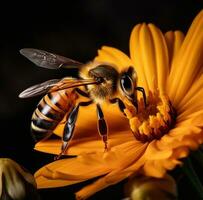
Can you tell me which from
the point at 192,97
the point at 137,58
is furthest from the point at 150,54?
the point at 192,97

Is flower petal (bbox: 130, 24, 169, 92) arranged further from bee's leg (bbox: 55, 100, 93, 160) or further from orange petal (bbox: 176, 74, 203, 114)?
bee's leg (bbox: 55, 100, 93, 160)

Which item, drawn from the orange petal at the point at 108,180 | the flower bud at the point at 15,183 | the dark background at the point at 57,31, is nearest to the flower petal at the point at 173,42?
the orange petal at the point at 108,180

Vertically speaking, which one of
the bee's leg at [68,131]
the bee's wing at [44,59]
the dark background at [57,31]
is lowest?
the dark background at [57,31]

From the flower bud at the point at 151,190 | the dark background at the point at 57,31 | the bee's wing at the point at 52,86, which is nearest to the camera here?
the flower bud at the point at 151,190

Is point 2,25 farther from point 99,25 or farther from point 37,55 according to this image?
point 37,55

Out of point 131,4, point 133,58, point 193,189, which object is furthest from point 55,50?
point 193,189

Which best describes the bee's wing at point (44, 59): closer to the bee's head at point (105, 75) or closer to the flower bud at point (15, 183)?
the bee's head at point (105, 75)

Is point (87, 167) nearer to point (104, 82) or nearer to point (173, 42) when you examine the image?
point (104, 82)
